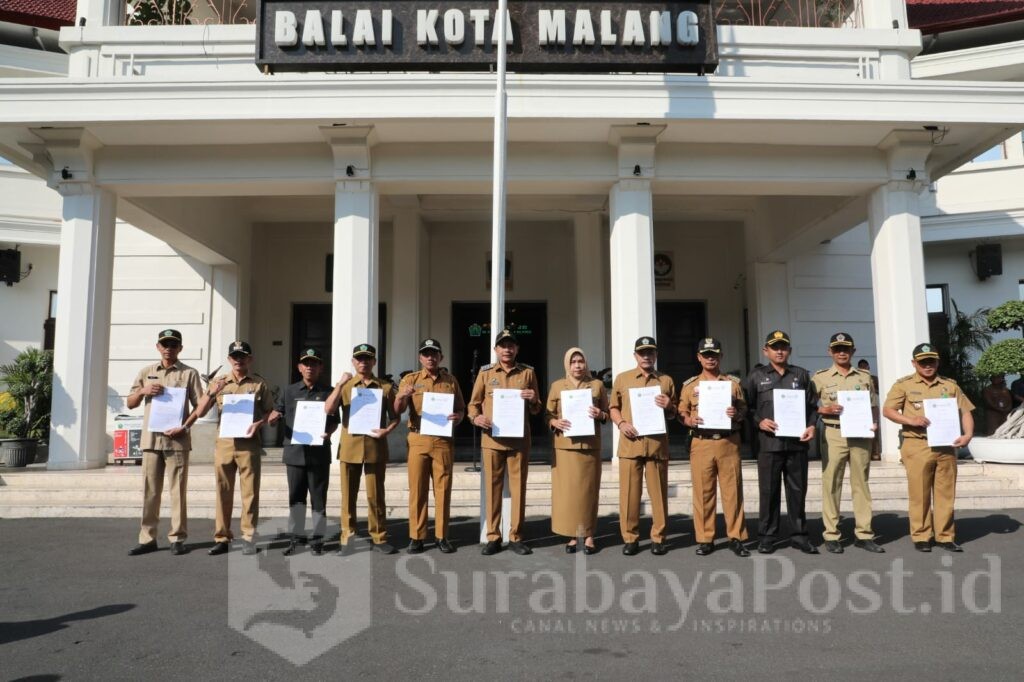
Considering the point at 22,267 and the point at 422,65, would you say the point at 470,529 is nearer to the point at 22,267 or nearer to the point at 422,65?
the point at 422,65

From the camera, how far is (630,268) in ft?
27.9

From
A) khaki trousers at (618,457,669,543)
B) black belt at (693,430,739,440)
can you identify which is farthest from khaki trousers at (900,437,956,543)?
khaki trousers at (618,457,669,543)

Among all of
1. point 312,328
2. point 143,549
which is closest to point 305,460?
point 143,549

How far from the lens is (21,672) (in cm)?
341

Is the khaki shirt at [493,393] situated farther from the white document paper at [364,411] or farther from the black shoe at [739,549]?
the black shoe at [739,549]

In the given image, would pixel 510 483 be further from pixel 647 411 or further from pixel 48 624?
pixel 48 624

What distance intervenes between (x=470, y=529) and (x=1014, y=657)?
4289mm

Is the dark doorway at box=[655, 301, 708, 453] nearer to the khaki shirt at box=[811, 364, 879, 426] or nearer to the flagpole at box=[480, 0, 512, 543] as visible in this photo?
the khaki shirt at box=[811, 364, 879, 426]

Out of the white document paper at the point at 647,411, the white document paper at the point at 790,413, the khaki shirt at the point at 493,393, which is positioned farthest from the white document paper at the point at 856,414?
the khaki shirt at the point at 493,393

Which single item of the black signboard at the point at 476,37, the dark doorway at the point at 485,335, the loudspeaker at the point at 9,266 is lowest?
the dark doorway at the point at 485,335

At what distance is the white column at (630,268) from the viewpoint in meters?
8.41

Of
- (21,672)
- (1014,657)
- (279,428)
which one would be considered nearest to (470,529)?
(21,672)

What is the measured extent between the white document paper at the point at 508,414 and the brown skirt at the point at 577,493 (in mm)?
423

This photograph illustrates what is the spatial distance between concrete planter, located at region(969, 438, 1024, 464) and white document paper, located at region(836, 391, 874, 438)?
134 inches
